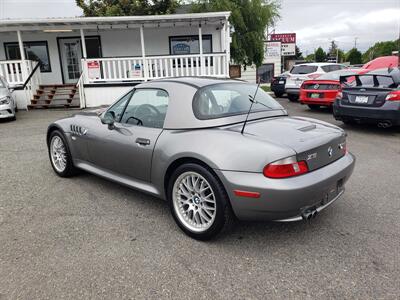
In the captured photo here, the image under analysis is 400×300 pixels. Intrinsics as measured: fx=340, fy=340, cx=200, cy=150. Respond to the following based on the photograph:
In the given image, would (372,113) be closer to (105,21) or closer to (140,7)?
(105,21)

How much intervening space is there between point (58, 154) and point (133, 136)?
1.93 metres

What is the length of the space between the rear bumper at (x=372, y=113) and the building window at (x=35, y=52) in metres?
13.2

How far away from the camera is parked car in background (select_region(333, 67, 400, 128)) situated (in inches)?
278

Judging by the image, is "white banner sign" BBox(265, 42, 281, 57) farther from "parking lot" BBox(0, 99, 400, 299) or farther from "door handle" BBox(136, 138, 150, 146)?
"door handle" BBox(136, 138, 150, 146)

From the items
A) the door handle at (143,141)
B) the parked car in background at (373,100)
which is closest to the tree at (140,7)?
the parked car in background at (373,100)

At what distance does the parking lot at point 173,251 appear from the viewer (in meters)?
2.47

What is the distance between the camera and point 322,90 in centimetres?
1024

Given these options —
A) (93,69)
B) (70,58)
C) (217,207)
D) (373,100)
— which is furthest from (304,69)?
(217,207)

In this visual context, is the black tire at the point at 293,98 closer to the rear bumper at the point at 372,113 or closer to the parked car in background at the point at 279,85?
the parked car in background at the point at 279,85

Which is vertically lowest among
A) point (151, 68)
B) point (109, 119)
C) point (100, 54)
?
point (109, 119)

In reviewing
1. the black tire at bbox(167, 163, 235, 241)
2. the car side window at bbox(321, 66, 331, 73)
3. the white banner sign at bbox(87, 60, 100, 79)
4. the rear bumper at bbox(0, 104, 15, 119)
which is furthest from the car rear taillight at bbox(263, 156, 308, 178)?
the car side window at bbox(321, 66, 331, 73)

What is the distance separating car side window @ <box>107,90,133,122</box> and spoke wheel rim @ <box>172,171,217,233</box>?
131 cm

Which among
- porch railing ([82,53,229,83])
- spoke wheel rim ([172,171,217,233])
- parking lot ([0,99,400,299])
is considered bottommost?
parking lot ([0,99,400,299])

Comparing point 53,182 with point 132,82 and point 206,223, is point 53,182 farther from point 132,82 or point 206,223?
point 132,82
